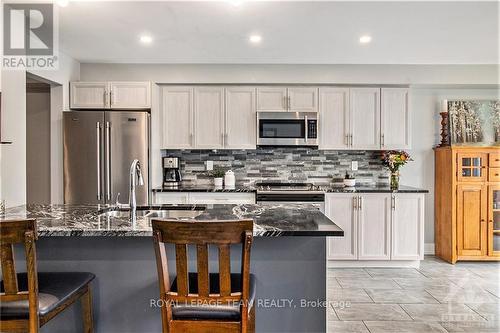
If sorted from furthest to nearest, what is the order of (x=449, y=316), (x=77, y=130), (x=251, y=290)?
(x=77, y=130) → (x=449, y=316) → (x=251, y=290)

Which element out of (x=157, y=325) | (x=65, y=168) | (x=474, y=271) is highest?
(x=65, y=168)

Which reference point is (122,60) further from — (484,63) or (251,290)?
(484,63)

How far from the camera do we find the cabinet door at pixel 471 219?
461cm

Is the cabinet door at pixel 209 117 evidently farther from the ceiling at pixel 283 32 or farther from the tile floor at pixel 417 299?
the tile floor at pixel 417 299

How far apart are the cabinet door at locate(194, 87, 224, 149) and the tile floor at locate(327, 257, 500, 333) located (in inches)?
83.7

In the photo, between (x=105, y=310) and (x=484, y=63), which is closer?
(x=105, y=310)

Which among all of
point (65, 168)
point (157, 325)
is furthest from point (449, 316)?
point (65, 168)

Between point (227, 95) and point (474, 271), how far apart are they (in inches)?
141

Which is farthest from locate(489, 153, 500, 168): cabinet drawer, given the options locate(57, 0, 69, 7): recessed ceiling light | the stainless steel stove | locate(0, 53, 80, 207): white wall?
locate(0, 53, 80, 207): white wall

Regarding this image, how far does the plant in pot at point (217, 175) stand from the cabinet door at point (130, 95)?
47.6 inches

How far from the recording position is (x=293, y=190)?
4.39 metres

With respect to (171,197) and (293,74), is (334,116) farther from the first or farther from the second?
(171,197)

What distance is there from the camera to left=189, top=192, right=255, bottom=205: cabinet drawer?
4.44 m

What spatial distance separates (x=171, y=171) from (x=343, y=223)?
2288mm
